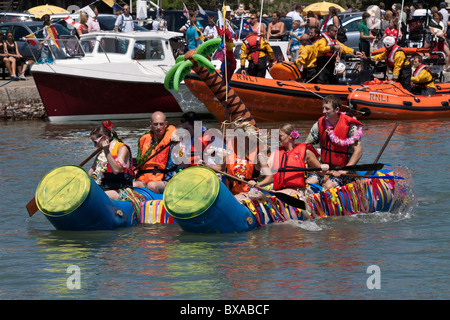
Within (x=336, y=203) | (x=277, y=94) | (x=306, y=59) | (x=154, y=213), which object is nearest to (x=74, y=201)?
(x=154, y=213)

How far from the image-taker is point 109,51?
65.0 feet

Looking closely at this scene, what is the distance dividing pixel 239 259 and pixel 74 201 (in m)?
1.82

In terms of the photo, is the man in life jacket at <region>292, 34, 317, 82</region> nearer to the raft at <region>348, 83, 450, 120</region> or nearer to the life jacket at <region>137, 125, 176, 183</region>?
the raft at <region>348, 83, 450, 120</region>

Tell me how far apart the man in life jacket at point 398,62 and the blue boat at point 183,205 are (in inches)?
351

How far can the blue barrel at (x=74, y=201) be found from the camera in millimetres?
9195

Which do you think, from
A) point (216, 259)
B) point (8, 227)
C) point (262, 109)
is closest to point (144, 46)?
point (262, 109)

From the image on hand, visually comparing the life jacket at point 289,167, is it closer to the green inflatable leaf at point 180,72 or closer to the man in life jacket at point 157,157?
the man in life jacket at point 157,157

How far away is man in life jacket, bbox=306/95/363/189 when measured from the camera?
10.3m

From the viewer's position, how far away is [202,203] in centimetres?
895

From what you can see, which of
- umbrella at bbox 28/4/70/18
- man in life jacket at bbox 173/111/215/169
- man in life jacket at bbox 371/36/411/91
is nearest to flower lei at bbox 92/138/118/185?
man in life jacket at bbox 173/111/215/169

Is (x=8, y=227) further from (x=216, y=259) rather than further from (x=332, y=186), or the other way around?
(x=332, y=186)

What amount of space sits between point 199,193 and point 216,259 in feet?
2.35

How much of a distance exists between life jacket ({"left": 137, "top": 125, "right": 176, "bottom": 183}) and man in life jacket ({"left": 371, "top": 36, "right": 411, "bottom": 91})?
952 centimetres
